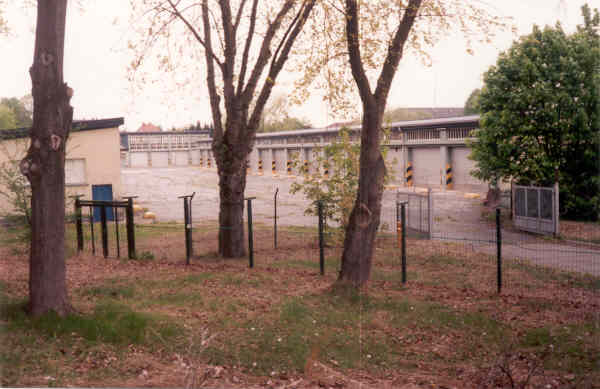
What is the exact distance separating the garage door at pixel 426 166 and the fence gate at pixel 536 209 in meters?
16.0

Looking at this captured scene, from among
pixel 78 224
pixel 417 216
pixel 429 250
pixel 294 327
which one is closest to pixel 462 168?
pixel 417 216

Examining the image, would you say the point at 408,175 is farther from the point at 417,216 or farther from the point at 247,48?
the point at 247,48

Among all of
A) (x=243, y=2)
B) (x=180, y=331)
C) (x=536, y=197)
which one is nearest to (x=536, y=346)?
(x=180, y=331)

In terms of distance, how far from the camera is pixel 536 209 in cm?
1750

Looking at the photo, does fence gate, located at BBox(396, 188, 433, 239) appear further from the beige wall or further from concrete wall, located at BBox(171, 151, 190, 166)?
concrete wall, located at BBox(171, 151, 190, 166)

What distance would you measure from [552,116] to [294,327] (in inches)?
599

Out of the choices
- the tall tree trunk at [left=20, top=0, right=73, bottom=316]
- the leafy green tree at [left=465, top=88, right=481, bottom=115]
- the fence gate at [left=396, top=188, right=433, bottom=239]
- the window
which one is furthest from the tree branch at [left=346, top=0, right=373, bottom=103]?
the window

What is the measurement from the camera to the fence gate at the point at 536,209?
16614 millimetres

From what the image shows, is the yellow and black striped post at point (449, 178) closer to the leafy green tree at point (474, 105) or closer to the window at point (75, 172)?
the leafy green tree at point (474, 105)

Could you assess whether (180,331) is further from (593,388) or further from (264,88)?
(264,88)

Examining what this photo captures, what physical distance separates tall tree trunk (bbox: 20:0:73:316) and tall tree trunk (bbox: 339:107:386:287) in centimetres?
443

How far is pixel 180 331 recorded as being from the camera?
6922 millimetres

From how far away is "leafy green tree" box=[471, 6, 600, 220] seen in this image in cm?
1881

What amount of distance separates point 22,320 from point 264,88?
24.6ft
